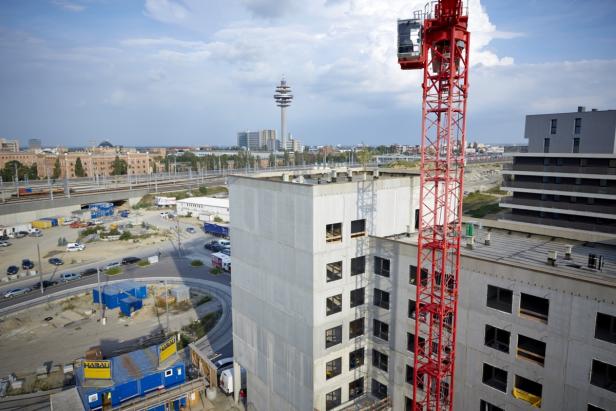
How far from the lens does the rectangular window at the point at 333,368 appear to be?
1104 inches

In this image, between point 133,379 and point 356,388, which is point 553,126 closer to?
point 356,388

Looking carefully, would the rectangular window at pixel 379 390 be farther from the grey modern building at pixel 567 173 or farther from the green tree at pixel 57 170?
the green tree at pixel 57 170

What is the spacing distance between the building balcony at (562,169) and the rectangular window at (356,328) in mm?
→ 48614

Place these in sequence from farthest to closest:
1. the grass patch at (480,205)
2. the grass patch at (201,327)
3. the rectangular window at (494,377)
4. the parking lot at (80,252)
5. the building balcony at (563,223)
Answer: the grass patch at (480,205) → the parking lot at (80,252) → the building balcony at (563,223) → the grass patch at (201,327) → the rectangular window at (494,377)

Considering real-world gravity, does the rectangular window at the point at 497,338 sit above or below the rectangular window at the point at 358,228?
below

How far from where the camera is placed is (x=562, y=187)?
61969 millimetres

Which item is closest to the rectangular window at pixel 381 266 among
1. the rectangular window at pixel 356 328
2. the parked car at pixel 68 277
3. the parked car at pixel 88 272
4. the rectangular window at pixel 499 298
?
the rectangular window at pixel 356 328

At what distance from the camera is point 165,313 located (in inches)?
2151

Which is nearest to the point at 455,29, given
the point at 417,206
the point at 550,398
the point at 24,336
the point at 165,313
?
the point at 417,206

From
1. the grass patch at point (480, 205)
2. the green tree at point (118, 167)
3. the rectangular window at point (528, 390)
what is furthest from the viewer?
the green tree at point (118, 167)

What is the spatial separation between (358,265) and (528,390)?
12278 mm

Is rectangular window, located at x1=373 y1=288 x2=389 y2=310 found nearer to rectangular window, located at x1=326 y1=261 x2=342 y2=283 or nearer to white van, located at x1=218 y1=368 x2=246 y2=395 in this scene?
rectangular window, located at x1=326 y1=261 x2=342 y2=283

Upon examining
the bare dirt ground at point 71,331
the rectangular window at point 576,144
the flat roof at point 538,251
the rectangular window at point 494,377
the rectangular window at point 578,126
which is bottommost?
the bare dirt ground at point 71,331

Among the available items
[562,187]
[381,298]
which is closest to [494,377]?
[381,298]
